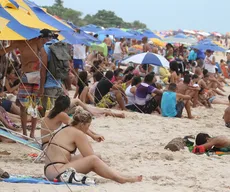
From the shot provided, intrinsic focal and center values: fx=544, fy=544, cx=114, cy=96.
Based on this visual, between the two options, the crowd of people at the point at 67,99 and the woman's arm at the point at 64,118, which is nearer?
the crowd of people at the point at 67,99

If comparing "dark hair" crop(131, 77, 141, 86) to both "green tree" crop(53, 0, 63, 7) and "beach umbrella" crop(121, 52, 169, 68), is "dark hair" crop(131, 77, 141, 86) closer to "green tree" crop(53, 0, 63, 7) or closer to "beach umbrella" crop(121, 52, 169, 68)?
"beach umbrella" crop(121, 52, 169, 68)

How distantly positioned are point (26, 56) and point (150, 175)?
2265 millimetres

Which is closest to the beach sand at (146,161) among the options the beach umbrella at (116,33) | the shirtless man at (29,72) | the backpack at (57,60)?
the shirtless man at (29,72)

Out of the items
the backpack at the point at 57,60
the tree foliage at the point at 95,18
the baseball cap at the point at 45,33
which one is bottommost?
the tree foliage at the point at 95,18

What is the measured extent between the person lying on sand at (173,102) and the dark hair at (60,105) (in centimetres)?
416

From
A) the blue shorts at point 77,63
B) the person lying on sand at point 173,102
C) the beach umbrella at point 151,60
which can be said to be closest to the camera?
the person lying on sand at point 173,102

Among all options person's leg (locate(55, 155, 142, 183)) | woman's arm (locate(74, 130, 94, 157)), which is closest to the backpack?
woman's arm (locate(74, 130, 94, 157))

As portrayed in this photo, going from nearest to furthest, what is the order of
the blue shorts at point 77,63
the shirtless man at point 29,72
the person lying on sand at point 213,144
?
the shirtless man at point 29,72
the person lying on sand at point 213,144
the blue shorts at point 77,63

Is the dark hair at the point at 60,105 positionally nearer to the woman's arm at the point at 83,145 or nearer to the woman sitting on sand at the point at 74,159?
the woman sitting on sand at the point at 74,159

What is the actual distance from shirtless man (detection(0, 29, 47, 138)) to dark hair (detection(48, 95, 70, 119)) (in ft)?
1.70

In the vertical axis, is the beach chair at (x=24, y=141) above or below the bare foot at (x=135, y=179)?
above

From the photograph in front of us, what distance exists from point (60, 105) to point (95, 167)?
131cm

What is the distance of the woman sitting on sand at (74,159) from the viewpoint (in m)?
5.20

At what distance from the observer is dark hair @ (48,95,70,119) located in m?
6.28
